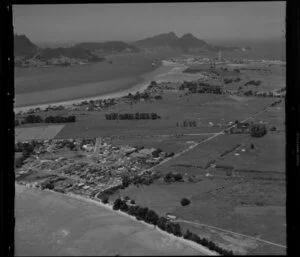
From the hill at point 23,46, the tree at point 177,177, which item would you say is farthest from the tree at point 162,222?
the hill at point 23,46

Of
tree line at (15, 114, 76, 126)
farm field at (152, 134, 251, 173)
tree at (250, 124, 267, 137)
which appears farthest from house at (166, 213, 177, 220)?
tree line at (15, 114, 76, 126)

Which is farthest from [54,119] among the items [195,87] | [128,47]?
[195,87]

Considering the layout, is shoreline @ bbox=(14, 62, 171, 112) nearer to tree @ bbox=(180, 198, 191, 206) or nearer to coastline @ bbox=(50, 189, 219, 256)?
coastline @ bbox=(50, 189, 219, 256)

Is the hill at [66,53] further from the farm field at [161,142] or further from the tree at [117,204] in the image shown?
the tree at [117,204]

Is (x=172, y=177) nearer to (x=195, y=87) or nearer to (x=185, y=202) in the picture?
(x=185, y=202)
